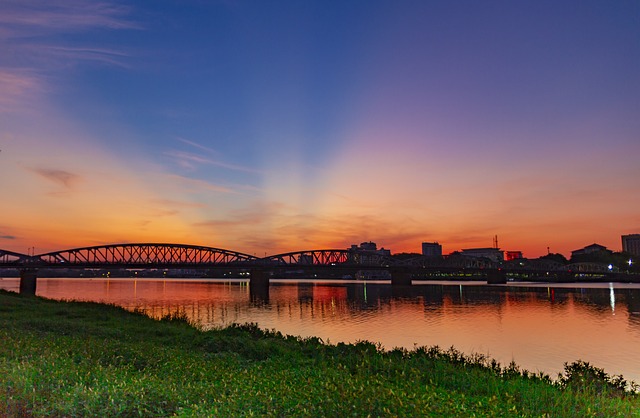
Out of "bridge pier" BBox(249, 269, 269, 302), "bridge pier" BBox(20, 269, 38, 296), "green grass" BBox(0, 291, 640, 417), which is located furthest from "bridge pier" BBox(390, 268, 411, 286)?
"green grass" BBox(0, 291, 640, 417)

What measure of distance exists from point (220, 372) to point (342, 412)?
16.3ft

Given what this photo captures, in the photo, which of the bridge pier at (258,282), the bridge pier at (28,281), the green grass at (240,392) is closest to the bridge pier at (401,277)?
the bridge pier at (258,282)

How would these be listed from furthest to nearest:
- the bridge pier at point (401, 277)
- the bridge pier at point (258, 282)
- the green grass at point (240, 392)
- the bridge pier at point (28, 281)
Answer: the bridge pier at point (401, 277), the bridge pier at point (258, 282), the bridge pier at point (28, 281), the green grass at point (240, 392)

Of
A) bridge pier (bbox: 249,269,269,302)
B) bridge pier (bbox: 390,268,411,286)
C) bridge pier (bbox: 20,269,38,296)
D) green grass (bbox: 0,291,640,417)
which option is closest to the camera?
green grass (bbox: 0,291,640,417)

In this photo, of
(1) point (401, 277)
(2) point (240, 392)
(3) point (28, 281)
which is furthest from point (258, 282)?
(2) point (240, 392)

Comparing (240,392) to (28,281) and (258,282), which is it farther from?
(28,281)

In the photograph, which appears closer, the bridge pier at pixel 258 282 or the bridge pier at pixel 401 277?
the bridge pier at pixel 258 282

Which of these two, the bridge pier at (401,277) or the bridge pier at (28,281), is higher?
the bridge pier at (28,281)

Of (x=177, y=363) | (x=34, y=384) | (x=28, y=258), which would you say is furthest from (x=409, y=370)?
(x=28, y=258)

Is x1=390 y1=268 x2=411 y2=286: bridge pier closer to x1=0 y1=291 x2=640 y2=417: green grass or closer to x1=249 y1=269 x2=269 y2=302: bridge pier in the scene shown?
x1=249 y1=269 x2=269 y2=302: bridge pier

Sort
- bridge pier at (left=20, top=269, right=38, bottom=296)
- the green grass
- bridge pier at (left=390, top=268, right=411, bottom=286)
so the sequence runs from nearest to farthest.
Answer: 1. the green grass
2. bridge pier at (left=20, top=269, right=38, bottom=296)
3. bridge pier at (left=390, top=268, right=411, bottom=286)

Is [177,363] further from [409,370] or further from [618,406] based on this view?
[618,406]

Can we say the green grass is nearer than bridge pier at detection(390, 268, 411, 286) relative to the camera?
Yes

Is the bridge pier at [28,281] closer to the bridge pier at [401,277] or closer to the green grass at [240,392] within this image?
the bridge pier at [401,277]
